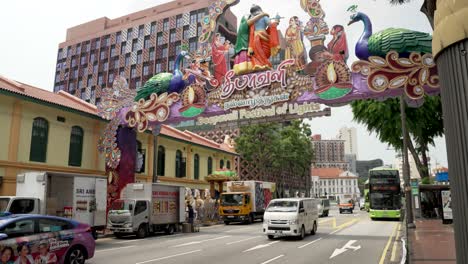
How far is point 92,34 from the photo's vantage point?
93.9 m

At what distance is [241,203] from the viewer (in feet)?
106

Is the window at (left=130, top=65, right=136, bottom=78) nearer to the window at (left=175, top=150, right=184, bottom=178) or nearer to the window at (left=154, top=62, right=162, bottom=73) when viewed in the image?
the window at (left=154, top=62, right=162, bottom=73)

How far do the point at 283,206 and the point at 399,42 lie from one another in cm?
974

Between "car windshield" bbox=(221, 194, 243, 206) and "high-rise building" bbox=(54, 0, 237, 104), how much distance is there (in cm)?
5043

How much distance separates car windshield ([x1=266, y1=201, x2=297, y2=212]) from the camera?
19.1m

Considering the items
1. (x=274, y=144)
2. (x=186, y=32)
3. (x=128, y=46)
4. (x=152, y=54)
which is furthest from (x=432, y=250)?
(x=128, y=46)

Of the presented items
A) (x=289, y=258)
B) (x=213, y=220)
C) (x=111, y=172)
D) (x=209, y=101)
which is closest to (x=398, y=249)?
(x=289, y=258)

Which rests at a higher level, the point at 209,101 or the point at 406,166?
the point at 209,101

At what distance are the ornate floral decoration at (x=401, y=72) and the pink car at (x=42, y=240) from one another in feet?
47.8

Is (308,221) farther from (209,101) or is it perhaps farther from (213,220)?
(213,220)

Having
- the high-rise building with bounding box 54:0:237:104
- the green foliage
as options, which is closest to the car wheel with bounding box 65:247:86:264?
the green foliage

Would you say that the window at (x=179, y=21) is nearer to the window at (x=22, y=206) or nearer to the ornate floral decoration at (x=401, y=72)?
the ornate floral decoration at (x=401, y=72)

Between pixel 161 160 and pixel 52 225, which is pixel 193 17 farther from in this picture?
pixel 52 225

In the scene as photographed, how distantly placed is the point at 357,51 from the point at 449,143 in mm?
17742
